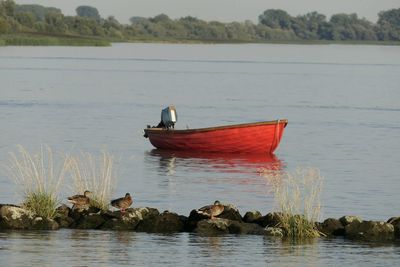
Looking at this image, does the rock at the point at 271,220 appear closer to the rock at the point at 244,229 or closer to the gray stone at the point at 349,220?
the rock at the point at 244,229

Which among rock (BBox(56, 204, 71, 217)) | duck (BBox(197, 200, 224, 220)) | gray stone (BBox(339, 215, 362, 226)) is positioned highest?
duck (BBox(197, 200, 224, 220))

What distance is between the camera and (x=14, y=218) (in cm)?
2669

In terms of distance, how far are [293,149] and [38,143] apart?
33.3 feet

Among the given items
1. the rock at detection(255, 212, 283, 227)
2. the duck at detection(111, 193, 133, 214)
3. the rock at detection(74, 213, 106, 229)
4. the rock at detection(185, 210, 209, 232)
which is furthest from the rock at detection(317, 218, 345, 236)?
the rock at detection(74, 213, 106, 229)

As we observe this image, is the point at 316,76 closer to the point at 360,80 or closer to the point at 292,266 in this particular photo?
the point at 360,80

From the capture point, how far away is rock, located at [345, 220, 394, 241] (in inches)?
1039

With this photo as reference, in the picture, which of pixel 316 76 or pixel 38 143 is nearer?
pixel 38 143

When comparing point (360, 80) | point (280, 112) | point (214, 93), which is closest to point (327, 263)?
point (280, 112)

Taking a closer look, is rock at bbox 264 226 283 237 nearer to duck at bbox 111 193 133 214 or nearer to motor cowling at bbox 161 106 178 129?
duck at bbox 111 193 133 214

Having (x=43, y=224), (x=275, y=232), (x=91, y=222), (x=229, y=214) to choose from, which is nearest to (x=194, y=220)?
(x=229, y=214)

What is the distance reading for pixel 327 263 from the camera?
23844 mm

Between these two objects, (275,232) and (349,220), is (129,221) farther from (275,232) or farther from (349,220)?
(349,220)

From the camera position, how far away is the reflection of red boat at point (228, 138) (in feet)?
151

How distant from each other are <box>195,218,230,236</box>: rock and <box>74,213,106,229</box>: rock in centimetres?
204
